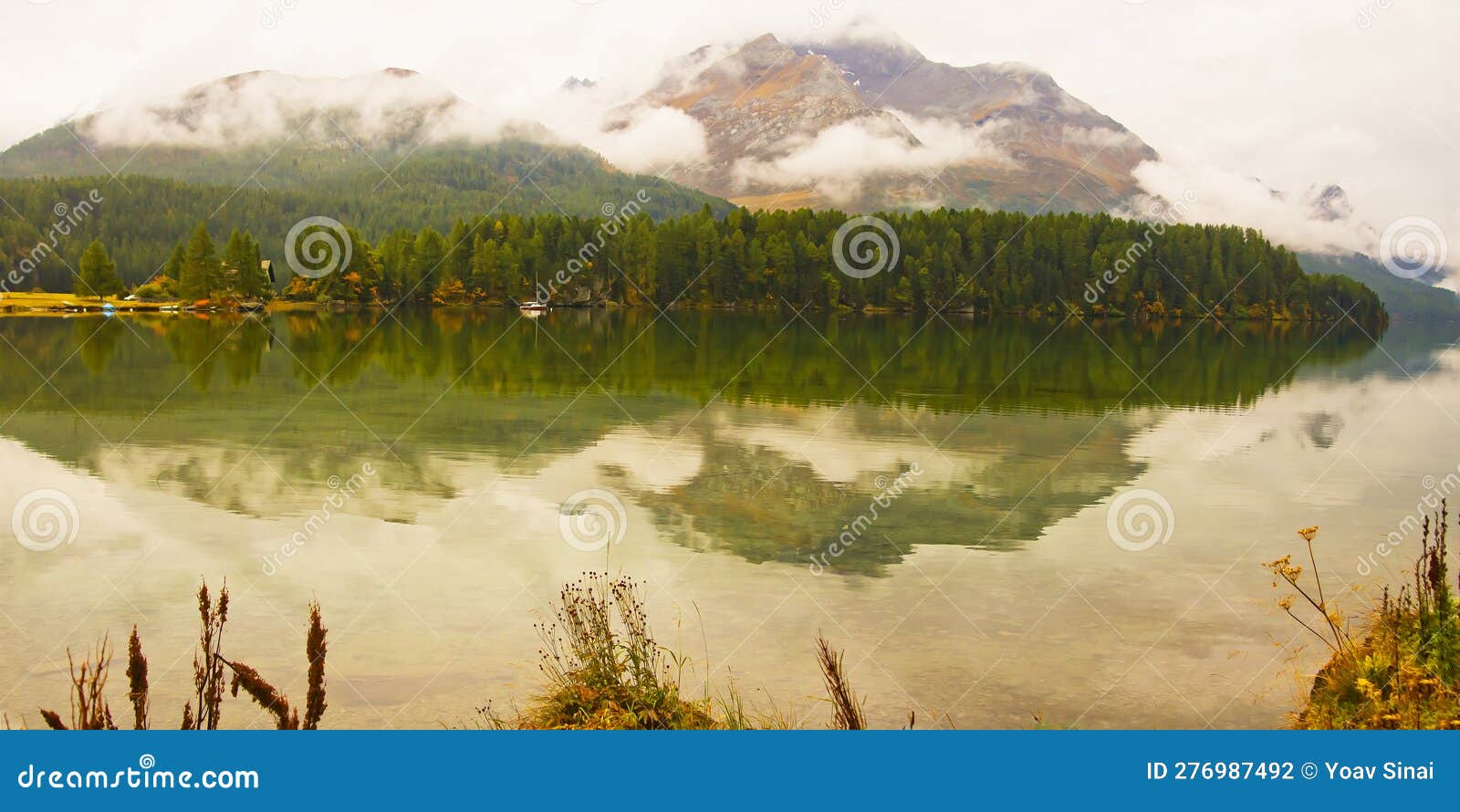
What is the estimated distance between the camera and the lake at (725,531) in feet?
37.4

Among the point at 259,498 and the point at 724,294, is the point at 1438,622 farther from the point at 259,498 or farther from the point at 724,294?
the point at 724,294

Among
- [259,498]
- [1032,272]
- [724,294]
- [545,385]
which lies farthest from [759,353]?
[1032,272]

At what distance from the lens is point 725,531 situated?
56.3 feet

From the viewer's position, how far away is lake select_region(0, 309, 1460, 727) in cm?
1141

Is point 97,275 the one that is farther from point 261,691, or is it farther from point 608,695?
point 261,691

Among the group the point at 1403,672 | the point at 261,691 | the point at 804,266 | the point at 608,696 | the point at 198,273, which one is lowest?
the point at 1403,672

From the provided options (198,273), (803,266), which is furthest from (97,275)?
(803,266)

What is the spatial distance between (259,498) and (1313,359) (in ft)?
214

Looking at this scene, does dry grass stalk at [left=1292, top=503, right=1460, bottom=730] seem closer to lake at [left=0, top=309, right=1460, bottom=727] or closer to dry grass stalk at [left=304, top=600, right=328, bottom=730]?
lake at [left=0, top=309, right=1460, bottom=727]

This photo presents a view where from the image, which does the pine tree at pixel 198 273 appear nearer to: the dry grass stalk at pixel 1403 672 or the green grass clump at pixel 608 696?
the green grass clump at pixel 608 696

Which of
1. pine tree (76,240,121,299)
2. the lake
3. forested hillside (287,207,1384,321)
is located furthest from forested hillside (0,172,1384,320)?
the lake

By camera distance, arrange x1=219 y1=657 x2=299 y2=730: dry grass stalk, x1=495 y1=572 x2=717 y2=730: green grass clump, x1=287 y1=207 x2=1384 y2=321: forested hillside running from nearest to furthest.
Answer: x1=219 y1=657 x2=299 y2=730: dry grass stalk → x1=495 y1=572 x2=717 y2=730: green grass clump → x1=287 y1=207 x2=1384 y2=321: forested hillside

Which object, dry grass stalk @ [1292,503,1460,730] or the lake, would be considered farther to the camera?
the lake

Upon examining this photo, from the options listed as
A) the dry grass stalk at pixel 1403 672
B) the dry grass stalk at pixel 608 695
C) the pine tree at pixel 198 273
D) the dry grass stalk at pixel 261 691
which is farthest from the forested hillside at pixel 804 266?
the dry grass stalk at pixel 261 691
